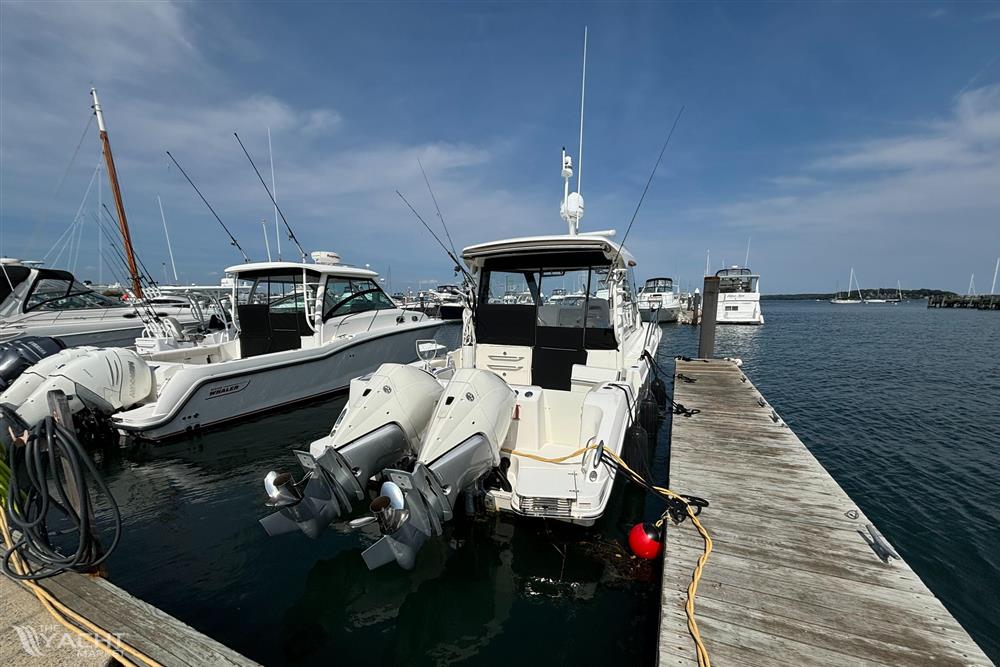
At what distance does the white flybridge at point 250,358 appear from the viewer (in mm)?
6374

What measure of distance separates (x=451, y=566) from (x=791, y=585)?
9.33ft

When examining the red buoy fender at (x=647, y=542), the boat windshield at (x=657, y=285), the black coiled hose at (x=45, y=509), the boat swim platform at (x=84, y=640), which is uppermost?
the boat windshield at (x=657, y=285)

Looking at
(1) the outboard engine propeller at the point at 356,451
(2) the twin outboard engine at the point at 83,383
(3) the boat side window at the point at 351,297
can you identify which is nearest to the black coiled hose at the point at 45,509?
(1) the outboard engine propeller at the point at 356,451

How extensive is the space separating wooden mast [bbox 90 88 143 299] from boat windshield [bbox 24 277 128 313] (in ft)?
6.20

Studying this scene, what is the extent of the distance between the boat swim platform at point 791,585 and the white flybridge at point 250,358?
786 cm

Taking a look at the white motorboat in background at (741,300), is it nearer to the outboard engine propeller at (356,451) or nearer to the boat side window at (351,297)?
the boat side window at (351,297)

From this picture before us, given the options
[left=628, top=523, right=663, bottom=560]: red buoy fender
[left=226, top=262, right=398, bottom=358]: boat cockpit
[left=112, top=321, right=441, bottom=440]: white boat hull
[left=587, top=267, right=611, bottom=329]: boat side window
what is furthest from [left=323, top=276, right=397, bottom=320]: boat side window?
[left=628, top=523, right=663, bottom=560]: red buoy fender

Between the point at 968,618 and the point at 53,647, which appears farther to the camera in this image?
the point at 968,618

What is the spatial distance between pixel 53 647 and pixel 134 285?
1533 centimetres

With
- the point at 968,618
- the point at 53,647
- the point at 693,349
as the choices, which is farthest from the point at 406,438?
the point at 693,349

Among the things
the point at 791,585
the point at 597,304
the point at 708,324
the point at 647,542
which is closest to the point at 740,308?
the point at 708,324

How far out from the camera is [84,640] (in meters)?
2.22

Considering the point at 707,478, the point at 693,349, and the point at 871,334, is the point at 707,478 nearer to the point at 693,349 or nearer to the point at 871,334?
the point at 693,349

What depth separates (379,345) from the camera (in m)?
10.6
